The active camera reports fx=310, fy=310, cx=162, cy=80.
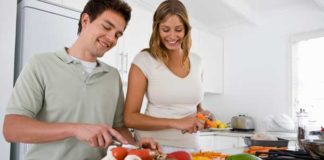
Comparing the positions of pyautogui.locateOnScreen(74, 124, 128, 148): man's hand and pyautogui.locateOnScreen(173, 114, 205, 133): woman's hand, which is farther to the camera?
pyautogui.locateOnScreen(173, 114, 205, 133): woman's hand

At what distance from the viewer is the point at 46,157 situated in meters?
1.04

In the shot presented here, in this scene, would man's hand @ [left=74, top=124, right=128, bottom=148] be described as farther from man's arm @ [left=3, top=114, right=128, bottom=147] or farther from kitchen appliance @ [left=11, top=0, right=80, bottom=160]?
kitchen appliance @ [left=11, top=0, right=80, bottom=160]

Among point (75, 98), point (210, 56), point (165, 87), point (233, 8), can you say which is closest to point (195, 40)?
point (210, 56)

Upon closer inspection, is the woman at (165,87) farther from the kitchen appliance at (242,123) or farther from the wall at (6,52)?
the kitchen appliance at (242,123)

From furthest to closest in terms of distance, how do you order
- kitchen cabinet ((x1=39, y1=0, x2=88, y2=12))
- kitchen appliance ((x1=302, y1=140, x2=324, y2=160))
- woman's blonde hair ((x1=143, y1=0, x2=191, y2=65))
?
kitchen cabinet ((x1=39, y1=0, x2=88, y2=12)) → woman's blonde hair ((x1=143, y1=0, x2=191, y2=65)) → kitchen appliance ((x1=302, y1=140, x2=324, y2=160))

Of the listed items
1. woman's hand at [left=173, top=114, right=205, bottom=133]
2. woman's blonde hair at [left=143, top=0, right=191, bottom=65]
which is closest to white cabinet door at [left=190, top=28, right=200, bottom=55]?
woman's blonde hair at [left=143, top=0, right=191, bottom=65]

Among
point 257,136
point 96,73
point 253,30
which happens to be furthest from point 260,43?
point 96,73

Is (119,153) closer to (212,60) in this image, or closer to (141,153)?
(141,153)

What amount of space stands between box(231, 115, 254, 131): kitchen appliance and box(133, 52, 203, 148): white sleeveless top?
2.45m

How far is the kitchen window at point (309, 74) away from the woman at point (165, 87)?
2.59 metres

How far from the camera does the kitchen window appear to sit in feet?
11.6

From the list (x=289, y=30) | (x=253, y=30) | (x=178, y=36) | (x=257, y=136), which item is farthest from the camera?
(x=253, y=30)

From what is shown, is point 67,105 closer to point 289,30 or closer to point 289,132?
point 289,132

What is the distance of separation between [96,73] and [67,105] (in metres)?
0.18
